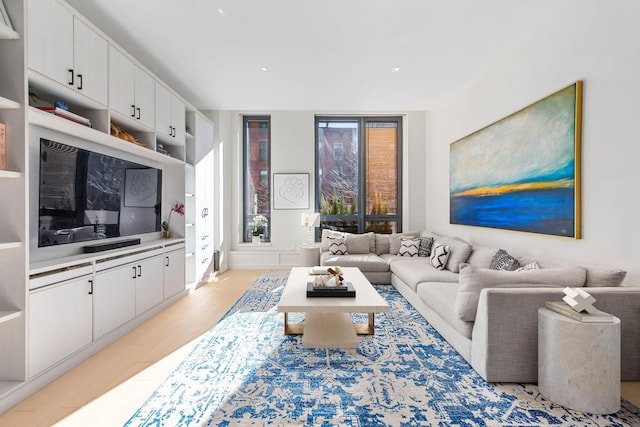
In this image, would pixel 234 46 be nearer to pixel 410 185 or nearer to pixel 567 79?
pixel 567 79

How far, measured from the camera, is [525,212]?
3.09m

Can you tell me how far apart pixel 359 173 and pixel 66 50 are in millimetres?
4652

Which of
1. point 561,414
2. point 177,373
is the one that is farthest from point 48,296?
point 561,414

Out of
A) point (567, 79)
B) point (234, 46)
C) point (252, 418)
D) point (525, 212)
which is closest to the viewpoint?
point (252, 418)

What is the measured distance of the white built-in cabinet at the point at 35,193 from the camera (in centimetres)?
195

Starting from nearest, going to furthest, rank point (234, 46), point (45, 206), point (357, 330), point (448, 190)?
point (45, 206)
point (357, 330)
point (234, 46)
point (448, 190)

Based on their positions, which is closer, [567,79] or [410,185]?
[567,79]

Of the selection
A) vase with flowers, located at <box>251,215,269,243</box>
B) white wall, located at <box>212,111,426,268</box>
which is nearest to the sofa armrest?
white wall, located at <box>212,111,426,268</box>

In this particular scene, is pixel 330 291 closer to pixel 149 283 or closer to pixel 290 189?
pixel 149 283

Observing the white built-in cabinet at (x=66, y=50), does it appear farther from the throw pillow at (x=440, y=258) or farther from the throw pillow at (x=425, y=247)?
the throw pillow at (x=425, y=247)

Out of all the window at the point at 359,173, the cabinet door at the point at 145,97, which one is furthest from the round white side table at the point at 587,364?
the window at the point at 359,173

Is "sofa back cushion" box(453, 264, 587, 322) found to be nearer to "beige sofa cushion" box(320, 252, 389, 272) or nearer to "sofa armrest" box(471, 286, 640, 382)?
"sofa armrest" box(471, 286, 640, 382)

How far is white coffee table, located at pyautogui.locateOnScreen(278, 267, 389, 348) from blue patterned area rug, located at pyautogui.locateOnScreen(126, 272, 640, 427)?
100 mm

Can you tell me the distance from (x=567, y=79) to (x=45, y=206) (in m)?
4.24
